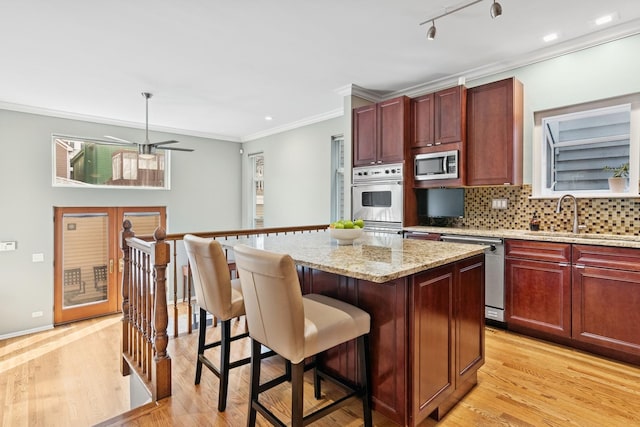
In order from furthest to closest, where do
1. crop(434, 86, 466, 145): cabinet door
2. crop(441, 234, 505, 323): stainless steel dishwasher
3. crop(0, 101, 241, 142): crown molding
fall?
crop(0, 101, 241, 142): crown molding → crop(434, 86, 466, 145): cabinet door → crop(441, 234, 505, 323): stainless steel dishwasher

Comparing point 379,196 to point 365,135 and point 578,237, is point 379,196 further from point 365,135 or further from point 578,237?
point 578,237

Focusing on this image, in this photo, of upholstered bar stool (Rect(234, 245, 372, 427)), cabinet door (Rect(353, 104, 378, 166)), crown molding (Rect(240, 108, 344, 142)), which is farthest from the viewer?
crown molding (Rect(240, 108, 344, 142))

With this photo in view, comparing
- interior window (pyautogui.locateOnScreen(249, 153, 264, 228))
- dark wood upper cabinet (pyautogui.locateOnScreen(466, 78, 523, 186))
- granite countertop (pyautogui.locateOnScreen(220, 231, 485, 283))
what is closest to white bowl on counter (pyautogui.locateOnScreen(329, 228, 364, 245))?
granite countertop (pyautogui.locateOnScreen(220, 231, 485, 283))

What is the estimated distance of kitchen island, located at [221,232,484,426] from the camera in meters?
1.62

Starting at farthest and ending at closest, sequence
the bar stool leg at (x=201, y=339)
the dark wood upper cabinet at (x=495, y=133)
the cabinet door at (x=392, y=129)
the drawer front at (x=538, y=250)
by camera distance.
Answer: the cabinet door at (x=392, y=129), the dark wood upper cabinet at (x=495, y=133), the drawer front at (x=538, y=250), the bar stool leg at (x=201, y=339)

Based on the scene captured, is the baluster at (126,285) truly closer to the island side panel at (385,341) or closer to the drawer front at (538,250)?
the island side panel at (385,341)

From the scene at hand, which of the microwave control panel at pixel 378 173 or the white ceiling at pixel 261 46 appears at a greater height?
the white ceiling at pixel 261 46

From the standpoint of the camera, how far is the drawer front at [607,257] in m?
2.46

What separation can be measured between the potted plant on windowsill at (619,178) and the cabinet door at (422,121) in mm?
1623

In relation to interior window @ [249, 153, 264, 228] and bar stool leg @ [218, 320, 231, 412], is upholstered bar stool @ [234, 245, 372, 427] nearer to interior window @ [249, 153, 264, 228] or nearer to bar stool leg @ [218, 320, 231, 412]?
bar stool leg @ [218, 320, 231, 412]

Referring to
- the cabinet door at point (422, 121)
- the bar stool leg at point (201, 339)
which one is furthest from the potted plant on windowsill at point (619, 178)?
the bar stool leg at point (201, 339)

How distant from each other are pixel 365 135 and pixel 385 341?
301cm

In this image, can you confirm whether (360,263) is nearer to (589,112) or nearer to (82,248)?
(589,112)

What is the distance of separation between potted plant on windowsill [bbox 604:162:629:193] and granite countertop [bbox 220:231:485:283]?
5.96 ft
